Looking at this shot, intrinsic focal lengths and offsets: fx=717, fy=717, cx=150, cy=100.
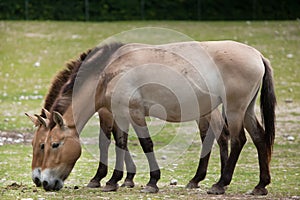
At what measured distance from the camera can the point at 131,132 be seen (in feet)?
45.3

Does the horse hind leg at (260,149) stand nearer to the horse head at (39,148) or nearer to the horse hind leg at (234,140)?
the horse hind leg at (234,140)

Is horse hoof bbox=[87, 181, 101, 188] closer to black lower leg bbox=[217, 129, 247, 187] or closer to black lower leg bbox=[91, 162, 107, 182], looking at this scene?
black lower leg bbox=[91, 162, 107, 182]

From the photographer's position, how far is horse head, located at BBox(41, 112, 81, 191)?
8055 mm

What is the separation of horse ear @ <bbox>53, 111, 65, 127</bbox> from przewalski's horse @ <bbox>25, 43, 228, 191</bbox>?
114 millimetres

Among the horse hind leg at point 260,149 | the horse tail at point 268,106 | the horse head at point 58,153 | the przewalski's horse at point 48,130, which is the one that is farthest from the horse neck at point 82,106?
the horse tail at point 268,106

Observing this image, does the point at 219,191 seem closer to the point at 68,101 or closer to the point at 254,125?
the point at 254,125

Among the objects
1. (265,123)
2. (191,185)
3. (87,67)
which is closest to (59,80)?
(87,67)

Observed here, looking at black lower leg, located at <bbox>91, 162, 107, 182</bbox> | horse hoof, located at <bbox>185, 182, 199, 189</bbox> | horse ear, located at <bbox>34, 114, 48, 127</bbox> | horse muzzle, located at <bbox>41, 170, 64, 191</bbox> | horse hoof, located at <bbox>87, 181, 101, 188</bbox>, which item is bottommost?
horse hoof, located at <bbox>185, 182, 199, 189</bbox>

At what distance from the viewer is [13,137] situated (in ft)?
42.7

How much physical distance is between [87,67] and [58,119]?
788 millimetres

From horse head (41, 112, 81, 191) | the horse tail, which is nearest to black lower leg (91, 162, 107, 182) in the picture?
horse head (41, 112, 81, 191)

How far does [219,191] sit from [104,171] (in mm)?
1507

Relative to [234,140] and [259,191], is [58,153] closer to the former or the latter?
[234,140]

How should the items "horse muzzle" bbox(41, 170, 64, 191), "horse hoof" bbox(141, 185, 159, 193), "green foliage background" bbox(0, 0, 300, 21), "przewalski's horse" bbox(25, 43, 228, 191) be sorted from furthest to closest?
"green foliage background" bbox(0, 0, 300, 21), "horse hoof" bbox(141, 185, 159, 193), "przewalski's horse" bbox(25, 43, 228, 191), "horse muzzle" bbox(41, 170, 64, 191)
